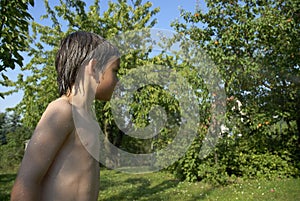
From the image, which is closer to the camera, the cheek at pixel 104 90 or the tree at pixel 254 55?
the cheek at pixel 104 90

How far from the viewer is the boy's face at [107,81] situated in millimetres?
962

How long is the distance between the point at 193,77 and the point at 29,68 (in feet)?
31.2

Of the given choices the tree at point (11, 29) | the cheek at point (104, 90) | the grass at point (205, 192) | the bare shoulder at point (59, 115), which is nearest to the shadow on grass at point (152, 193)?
the grass at point (205, 192)

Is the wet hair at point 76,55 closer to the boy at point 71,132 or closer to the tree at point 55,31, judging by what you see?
the boy at point 71,132

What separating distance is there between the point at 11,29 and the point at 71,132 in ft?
7.35

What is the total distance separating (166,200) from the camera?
546 cm

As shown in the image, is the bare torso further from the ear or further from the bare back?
the ear

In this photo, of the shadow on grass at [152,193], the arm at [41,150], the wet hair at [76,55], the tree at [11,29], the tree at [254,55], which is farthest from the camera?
the tree at [254,55]

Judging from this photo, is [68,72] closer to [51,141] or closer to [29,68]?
[51,141]

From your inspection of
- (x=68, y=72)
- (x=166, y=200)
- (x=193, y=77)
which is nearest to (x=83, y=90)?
(x=68, y=72)

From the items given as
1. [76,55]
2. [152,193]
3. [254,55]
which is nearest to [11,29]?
[76,55]

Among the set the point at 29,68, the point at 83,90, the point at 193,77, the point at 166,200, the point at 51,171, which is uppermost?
the point at 29,68

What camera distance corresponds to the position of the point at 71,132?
34.0 inches

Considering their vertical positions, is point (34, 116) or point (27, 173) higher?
point (34, 116)
